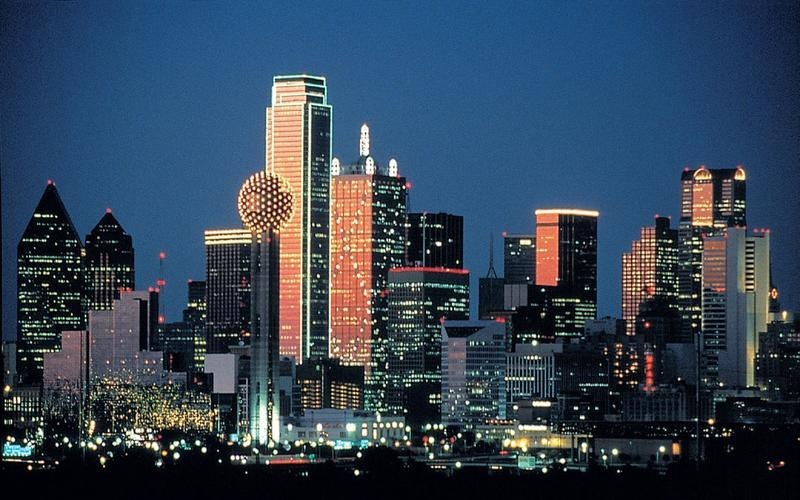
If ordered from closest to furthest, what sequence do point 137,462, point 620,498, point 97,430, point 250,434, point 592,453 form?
point 620,498 < point 137,462 < point 592,453 < point 250,434 < point 97,430

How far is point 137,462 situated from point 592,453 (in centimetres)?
4773

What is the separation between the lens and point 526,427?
618 ft

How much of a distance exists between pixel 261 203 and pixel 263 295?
7.27 m

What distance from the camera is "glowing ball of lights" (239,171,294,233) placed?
161m

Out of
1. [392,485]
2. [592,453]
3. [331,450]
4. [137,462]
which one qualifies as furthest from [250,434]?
[392,485]

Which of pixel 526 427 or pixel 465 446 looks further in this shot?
pixel 526 427

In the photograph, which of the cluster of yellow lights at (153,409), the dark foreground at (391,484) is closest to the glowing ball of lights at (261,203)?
the cluster of yellow lights at (153,409)

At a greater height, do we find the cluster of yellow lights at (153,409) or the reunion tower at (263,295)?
the reunion tower at (263,295)

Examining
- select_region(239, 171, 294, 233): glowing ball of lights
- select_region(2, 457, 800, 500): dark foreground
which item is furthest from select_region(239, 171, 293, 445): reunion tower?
select_region(2, 457, 800, 500): dark foreground

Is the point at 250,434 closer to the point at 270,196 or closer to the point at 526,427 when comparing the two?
the point at 270,196

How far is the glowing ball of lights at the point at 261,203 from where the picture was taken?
161 meters

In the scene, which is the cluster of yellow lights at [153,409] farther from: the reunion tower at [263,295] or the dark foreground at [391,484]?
the dark foreground at [391,484]

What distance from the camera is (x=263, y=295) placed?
160 metres

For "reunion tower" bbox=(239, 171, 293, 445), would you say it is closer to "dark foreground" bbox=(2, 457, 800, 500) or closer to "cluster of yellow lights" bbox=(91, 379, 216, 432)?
"cluster of yellow lights" bbox=(91, 379, 216, 432)
